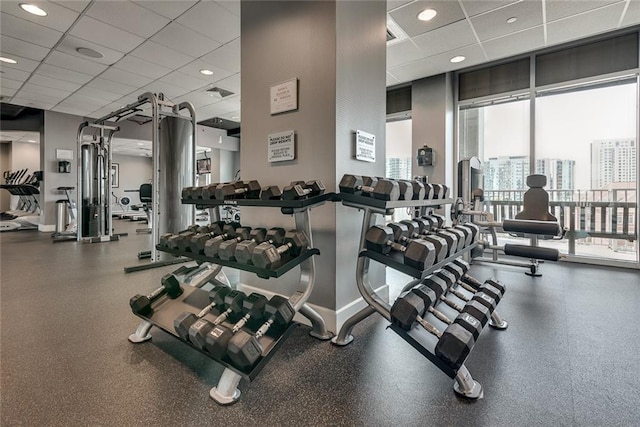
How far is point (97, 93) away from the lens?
6.09 metres

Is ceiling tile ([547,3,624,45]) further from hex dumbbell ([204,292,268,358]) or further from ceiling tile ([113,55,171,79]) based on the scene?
ceiling tile ([113,55,171,79])

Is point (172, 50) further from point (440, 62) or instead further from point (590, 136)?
point (590, 136)

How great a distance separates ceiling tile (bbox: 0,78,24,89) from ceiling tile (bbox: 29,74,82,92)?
287mm

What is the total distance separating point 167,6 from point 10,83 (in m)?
4.51

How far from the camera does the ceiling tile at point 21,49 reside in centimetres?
405

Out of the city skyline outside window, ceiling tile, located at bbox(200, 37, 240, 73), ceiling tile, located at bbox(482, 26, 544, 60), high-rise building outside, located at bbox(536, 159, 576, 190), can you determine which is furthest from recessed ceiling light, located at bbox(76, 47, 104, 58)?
high-rise building outside, located at bbox(536, 159, 576, 190)

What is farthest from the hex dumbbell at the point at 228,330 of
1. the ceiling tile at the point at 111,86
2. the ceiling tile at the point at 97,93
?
the ceiling tile at the point at 97,93

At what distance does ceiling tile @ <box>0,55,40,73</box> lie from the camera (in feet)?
15.1

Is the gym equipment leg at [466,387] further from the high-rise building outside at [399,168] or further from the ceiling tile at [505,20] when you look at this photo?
the high-rise building outside at [399,168]

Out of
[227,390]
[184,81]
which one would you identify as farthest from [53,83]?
[227,390]

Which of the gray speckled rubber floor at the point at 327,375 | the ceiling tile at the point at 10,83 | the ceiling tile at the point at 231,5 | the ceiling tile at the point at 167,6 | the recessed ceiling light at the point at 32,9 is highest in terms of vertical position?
the ceiling tile at the point at 10,83

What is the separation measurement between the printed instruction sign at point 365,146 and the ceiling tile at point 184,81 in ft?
13.8

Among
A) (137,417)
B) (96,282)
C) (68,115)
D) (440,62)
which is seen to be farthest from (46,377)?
(68,115)

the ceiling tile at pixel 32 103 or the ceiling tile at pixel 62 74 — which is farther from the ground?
the ceiling tile at pixel 32 103
